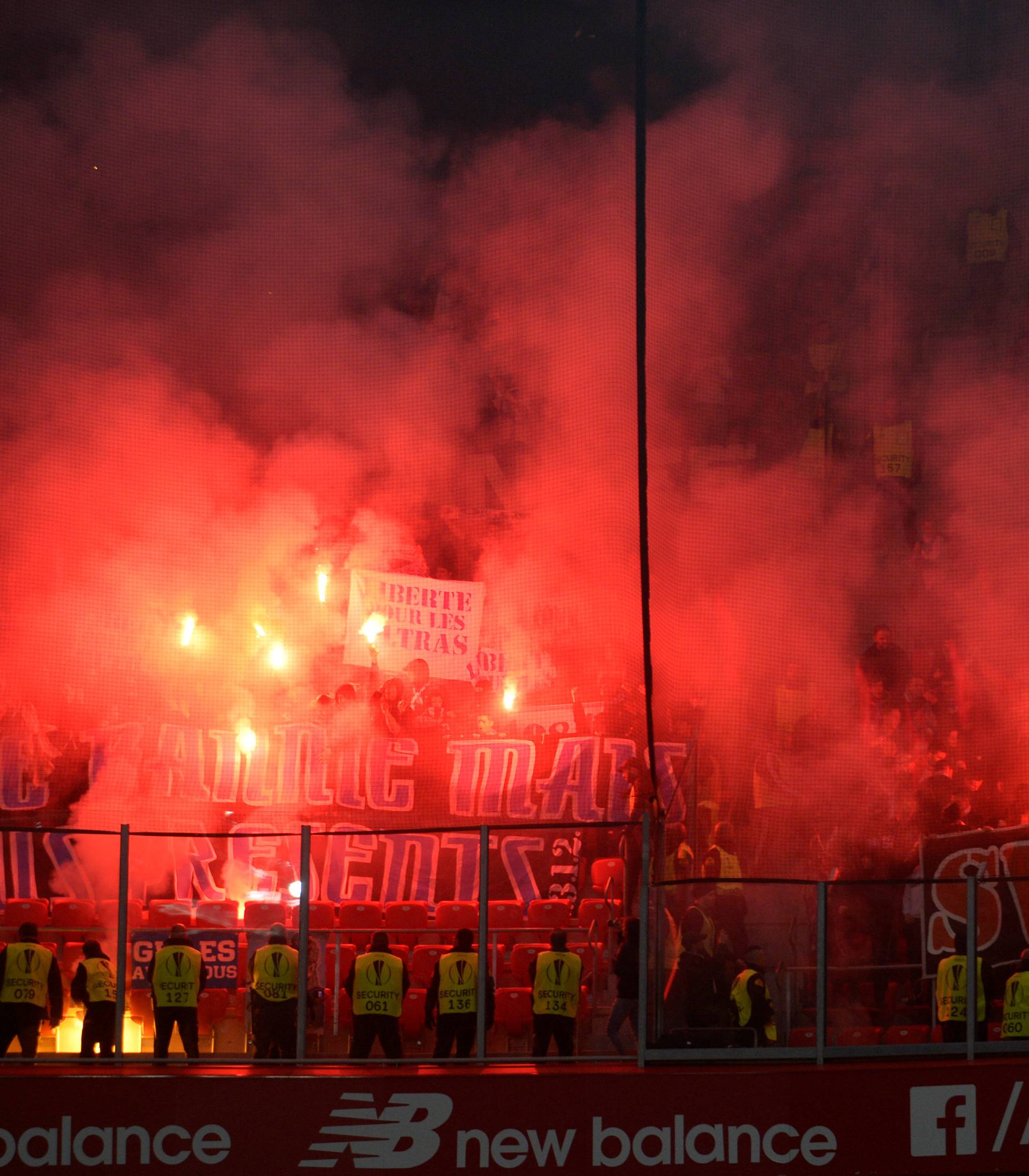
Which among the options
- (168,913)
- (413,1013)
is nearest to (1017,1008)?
(413,1013)

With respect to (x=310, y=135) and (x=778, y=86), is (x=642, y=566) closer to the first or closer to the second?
(x=778, y=86)

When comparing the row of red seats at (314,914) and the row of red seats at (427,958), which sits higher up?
the row of red seats at (314,914)

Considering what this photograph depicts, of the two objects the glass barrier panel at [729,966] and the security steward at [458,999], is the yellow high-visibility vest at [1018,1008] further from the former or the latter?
the security steward at [458,999]

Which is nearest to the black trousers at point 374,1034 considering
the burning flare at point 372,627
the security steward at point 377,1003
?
the security steward at point 377,1003

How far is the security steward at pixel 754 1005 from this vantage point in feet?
21.8

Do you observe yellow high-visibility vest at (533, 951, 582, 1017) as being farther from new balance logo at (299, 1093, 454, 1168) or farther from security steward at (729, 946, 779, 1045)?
new balance logo at (299, 1093, 454, 1168)

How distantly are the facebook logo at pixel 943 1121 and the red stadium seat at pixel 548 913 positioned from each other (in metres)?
3.17

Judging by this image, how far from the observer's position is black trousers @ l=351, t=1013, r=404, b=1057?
6977mm

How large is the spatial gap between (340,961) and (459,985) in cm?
140

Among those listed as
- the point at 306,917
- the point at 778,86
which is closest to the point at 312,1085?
the point at 306,917

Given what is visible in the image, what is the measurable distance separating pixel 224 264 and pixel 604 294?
3.36 m

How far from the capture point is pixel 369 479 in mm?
13289

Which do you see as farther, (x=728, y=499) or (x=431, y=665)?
(x=431, y=665)

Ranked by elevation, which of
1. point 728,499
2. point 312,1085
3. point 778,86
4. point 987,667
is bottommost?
point 312,1085
